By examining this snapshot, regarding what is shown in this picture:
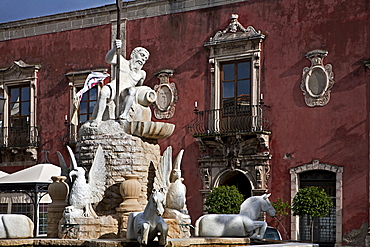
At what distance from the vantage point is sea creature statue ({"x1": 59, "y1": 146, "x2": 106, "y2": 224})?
36.1 feet

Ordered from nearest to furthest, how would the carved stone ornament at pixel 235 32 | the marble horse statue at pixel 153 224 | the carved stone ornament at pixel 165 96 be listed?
the marble horse statue at pixel 153 224 → the carved stone ornament at pixel 235 32 → the carved stone ornament at pixel 165 96

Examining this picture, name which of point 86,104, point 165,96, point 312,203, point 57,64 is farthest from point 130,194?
point 57,64

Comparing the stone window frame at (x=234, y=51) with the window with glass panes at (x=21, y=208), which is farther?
the window with glass panes at (x=21, y=208)

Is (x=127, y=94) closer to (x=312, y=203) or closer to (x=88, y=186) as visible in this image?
(x=88, y=186)

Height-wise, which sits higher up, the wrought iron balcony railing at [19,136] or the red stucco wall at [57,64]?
the red stucco wall at [57,64]

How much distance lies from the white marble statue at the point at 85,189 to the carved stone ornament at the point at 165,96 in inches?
438

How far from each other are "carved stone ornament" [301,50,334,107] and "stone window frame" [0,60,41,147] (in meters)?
9.63

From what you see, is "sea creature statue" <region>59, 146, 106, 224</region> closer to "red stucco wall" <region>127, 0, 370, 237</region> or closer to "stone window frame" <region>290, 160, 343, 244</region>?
"stone window frame" <region>290, 160, 343, 244</region>

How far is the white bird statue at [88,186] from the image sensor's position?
11039 millimetres

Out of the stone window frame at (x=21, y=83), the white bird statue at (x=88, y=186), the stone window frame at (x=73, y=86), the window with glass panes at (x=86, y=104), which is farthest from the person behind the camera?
the stone window frame at (x=21, y=83)

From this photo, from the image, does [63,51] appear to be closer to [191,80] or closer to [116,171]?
[191,80]

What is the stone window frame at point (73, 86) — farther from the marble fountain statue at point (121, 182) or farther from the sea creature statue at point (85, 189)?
the sea creature statue at point (85, 189)

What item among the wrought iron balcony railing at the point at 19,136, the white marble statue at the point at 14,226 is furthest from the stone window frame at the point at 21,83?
the white marble statue at the point at 14,226

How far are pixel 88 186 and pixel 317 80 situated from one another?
10341mm
